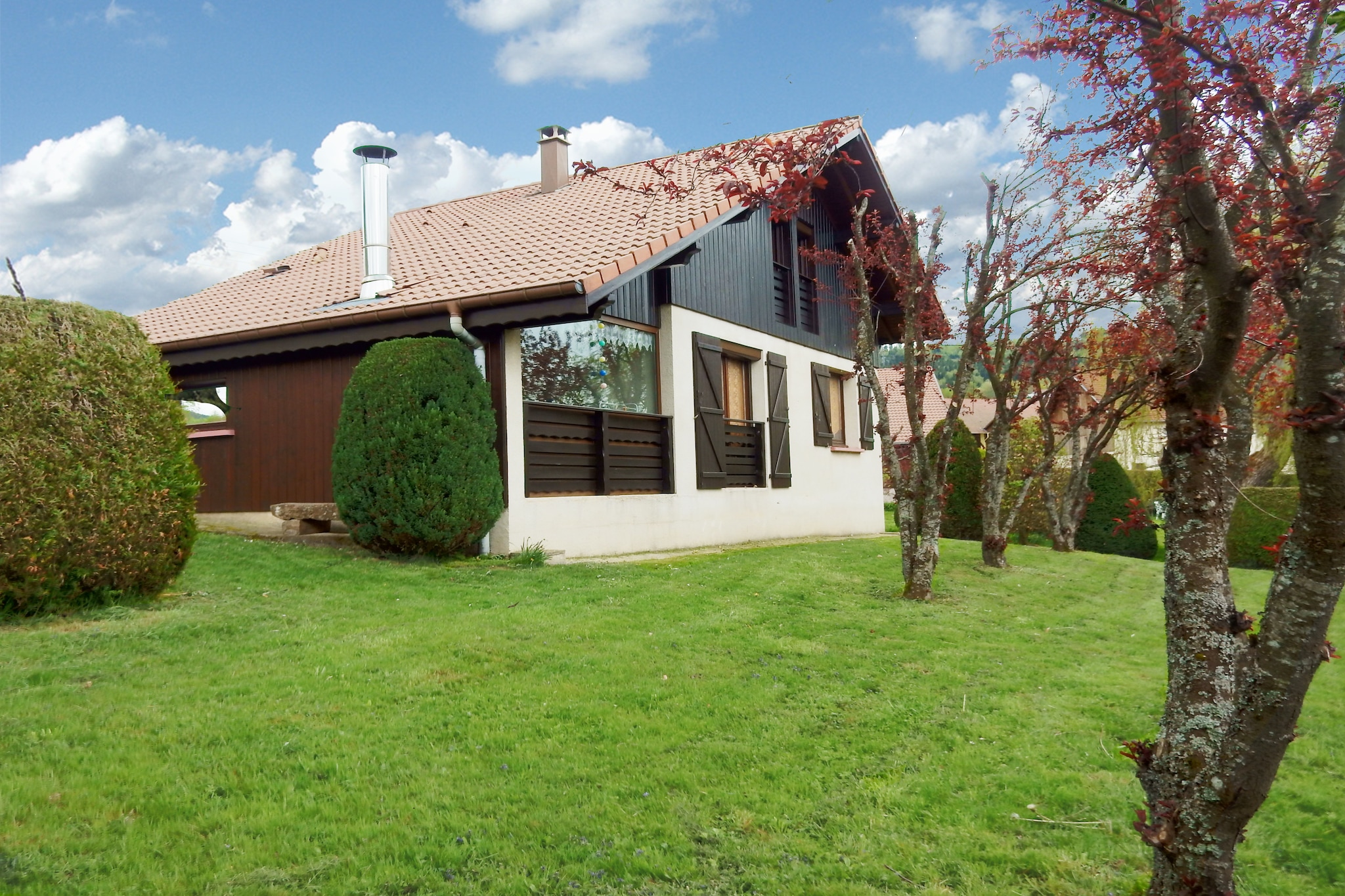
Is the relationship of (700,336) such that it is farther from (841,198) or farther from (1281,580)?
(1281,580)

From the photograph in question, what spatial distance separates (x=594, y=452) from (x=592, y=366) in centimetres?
101

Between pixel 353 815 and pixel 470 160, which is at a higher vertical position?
pixel 470 160

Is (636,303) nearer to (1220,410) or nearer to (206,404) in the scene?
(206,404)

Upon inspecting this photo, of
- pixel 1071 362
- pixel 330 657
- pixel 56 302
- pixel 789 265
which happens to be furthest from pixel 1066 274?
pixel 56 302

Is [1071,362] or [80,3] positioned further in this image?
[1071,362]

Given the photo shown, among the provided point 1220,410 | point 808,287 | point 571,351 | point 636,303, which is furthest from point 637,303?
point 1220,410

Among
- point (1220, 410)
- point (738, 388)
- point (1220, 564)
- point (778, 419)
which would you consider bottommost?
Result: point (1220, 564)

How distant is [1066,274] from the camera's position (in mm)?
10359

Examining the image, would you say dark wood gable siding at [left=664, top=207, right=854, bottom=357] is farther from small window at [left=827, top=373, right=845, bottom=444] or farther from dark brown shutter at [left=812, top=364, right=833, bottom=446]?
small window at [left=827, top=373, right=845, bottom=444]

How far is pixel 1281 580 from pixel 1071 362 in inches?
401

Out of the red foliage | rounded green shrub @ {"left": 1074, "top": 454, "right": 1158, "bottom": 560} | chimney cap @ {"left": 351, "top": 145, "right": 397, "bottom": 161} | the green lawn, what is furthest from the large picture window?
rounded green shrub @ {"left": 1074, "top": 454, "right": 1158, "bottom": 560}

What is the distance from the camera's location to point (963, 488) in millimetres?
18781

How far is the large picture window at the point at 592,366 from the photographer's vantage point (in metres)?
10.7

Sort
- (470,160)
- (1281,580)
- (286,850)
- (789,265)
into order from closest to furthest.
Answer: (1281,580) < (286,850) < (789,265) < (470,160)
